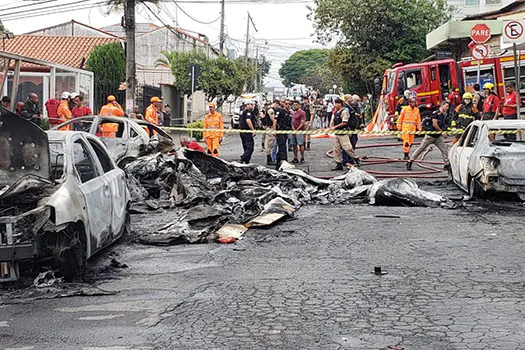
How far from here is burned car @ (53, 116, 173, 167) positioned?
1560 centimetres

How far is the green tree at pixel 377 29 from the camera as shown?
4450 cm

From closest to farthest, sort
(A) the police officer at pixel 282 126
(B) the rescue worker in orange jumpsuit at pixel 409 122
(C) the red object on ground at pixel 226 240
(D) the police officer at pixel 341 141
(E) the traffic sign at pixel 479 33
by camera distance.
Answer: (C) the red object on ground at pixel 226 240
(D) the police officer at pixel 341 141
(A) the police officer at pixel 282 126
(B) the rescue worker in orange jumpsuit at pixel 409 122
(E) the traffic sign at pixel 479 33

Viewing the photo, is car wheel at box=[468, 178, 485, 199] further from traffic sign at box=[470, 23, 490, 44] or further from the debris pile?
traffic sign at box=[470, 23, 490, 44]

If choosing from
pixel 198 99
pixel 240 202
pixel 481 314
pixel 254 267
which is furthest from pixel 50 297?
pixel 198 99

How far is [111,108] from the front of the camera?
19969 millimetres

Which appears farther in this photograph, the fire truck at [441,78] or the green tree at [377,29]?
the green tree at [377,29]

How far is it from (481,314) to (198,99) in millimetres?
64459

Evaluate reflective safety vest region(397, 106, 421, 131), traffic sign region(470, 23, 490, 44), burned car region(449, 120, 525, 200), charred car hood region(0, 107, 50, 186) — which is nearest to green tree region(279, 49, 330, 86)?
traffic sign region(470, 23, 490, 44)

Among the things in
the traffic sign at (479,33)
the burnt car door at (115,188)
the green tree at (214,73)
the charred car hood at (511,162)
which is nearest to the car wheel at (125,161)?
the burnt car door at (115,188)

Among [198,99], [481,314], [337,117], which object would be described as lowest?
[481,314]

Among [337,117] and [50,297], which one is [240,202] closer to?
[50,297]

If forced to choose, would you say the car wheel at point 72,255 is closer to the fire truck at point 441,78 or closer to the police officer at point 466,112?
the police officer at point 466,112

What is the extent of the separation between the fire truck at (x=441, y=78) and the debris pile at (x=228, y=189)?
14523 millimetres

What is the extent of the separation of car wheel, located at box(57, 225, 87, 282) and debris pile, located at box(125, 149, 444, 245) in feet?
10.5
